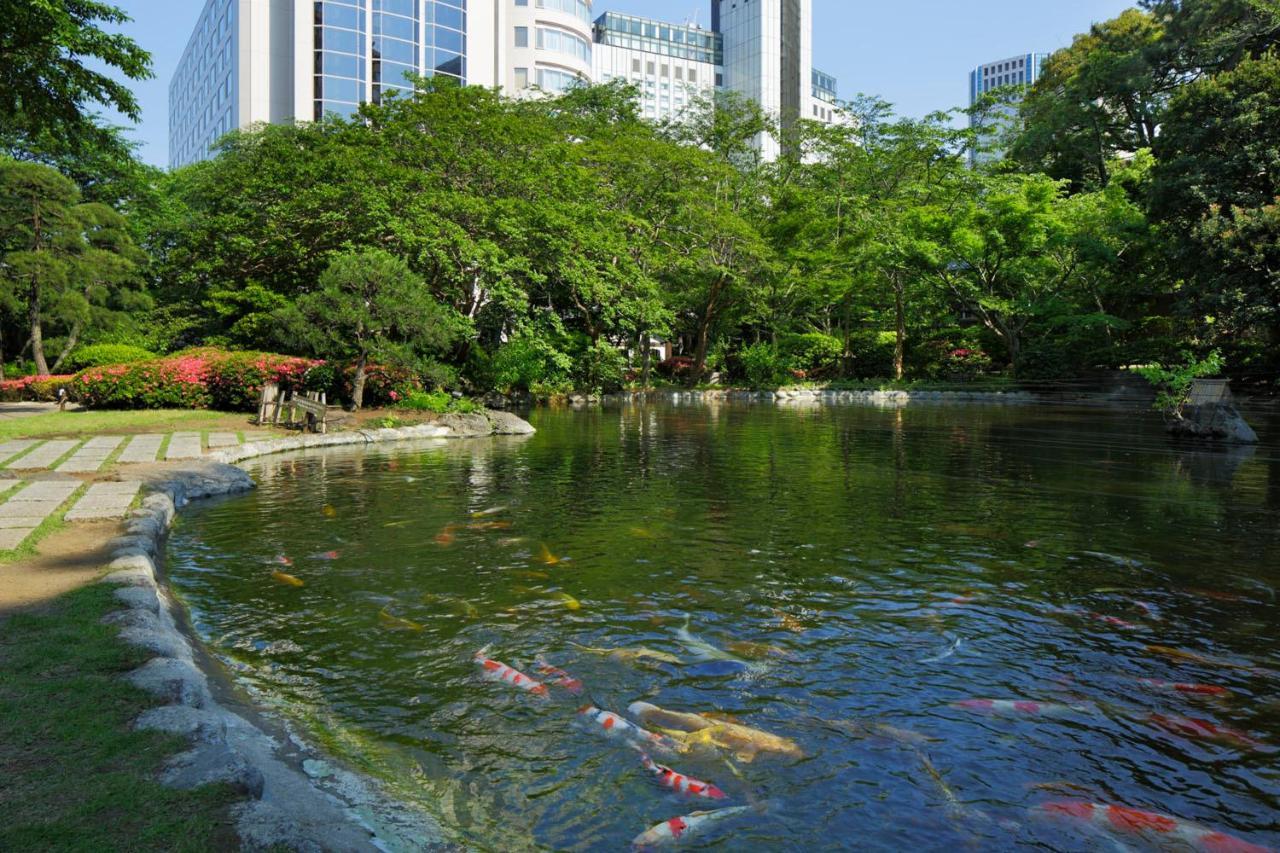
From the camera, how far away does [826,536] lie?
8.34 meters

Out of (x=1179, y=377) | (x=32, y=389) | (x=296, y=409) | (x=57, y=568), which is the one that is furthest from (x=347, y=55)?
(x=57, y=568)

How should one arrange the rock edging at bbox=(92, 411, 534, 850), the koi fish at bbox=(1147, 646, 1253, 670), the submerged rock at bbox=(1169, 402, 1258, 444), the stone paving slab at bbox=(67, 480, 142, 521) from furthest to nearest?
1. the submerged rock at bbox=(1169, 402, 1258, 444)
2. the stone paving slab at bbox=(67, 480, 142, 521)
3. the koi fish at bbox=(1147, 646, 1253, 670)
4. the rock edging at bbox=(92, 411, 534, 850)

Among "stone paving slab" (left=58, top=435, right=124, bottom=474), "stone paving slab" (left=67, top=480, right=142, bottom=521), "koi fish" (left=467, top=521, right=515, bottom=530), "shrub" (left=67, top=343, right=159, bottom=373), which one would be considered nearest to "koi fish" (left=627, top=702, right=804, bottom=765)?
"koi fish" (left=467, top=521, right=515, bottom=530)

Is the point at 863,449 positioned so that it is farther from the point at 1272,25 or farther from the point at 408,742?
the point at 1272,25

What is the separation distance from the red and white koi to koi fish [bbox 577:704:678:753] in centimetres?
287

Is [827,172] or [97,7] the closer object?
[97,7]

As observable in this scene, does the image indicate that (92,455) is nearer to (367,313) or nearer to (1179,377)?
(367,313)

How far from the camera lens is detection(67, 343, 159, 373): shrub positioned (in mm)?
26141

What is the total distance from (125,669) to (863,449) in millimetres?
14321

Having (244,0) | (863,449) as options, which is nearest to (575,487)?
(863,449)

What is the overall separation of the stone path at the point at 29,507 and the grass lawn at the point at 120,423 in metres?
6.26

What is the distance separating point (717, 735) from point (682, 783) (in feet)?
1.55

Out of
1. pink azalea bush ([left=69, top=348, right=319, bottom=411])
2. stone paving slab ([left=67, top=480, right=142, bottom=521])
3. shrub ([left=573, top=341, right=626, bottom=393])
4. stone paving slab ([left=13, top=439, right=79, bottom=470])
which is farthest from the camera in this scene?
shrub ([left=573, top=341, right=626, bottom=393])

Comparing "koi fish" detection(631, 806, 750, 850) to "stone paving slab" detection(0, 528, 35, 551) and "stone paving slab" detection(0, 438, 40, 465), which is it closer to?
"stone paving slab" detection(0, 528, 35, 551)
